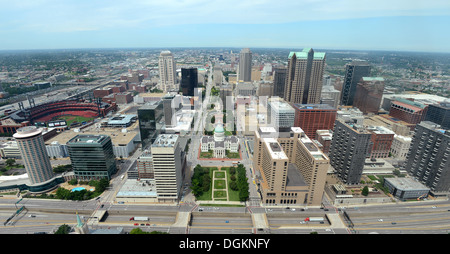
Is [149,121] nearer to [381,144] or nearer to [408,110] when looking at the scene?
[381,144]

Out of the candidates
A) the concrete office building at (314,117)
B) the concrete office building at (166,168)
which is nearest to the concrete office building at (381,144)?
the concrete office building at (314,117)

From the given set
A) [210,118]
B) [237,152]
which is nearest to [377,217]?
[237,152]

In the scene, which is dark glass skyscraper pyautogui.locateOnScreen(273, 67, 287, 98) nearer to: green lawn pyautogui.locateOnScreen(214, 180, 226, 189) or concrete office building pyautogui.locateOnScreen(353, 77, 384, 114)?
concrete office building pyautogui.locateOnScreen(353, 77, 384, 114)

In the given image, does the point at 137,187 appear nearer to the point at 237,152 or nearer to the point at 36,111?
the point at 237,152

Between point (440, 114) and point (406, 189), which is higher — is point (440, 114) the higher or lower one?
the higher one

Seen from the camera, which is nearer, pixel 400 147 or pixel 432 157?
pixel 432 157

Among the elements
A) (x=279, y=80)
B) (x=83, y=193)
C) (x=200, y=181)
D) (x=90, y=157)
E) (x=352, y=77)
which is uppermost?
(x=352, y=77)

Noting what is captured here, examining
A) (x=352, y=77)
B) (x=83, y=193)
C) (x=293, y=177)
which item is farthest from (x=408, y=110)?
(x=83, y=193)
